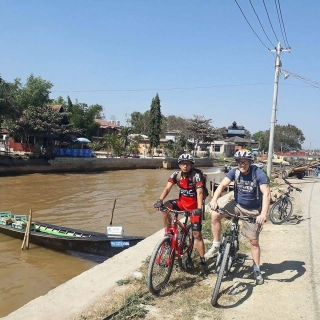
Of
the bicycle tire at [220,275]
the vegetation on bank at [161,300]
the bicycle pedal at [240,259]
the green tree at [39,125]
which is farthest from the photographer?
the green tree at [39,125]

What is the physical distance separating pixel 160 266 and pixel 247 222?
52.5 inches

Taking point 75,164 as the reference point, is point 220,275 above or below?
above

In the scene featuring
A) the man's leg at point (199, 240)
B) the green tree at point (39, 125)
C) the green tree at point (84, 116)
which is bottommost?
the man's leg at point (199, 240)

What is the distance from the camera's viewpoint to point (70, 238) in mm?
9680

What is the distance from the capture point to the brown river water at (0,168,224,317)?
8.23 m

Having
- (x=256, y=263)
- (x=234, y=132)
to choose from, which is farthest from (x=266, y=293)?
(x=234, y=132)

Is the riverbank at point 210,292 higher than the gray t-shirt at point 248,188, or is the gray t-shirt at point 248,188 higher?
the gray t-shirt at point 248,188

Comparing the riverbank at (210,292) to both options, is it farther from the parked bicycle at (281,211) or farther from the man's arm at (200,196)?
the parked bicycle at (281,211)

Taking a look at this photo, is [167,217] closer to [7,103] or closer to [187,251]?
[187,251]

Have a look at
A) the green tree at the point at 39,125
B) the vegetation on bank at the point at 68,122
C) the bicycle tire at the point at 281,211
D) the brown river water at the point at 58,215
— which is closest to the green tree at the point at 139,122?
the vegetation on bank at the point at 68,122

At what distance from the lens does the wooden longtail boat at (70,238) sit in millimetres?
9039

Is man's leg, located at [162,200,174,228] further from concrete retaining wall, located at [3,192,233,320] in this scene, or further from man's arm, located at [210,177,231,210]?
concrete retaining wall, located at [3,192,233,320]

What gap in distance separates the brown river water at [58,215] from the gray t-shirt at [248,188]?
208 inches

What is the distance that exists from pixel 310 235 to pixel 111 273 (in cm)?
506
